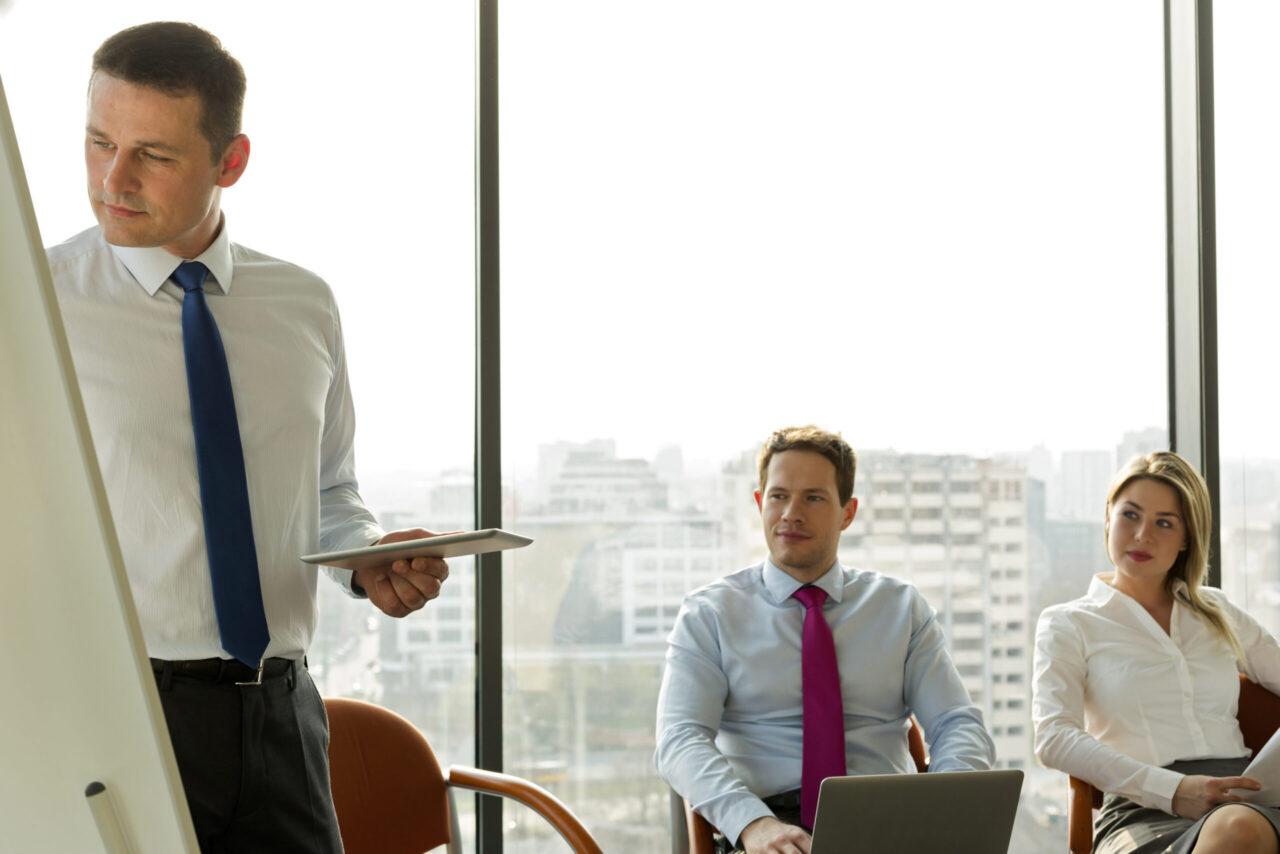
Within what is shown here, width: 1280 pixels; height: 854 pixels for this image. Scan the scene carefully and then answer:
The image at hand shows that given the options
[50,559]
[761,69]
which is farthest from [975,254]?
[50,559]

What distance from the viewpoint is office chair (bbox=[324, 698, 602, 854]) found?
2.31 metres

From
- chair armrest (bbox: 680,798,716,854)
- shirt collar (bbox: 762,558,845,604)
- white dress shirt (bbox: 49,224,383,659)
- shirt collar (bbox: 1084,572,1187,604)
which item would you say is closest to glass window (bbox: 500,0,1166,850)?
Answer: shirt collar (bbox: 1084,572,1187,604)

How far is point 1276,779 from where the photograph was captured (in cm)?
239

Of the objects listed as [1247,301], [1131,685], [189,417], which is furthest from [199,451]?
[1247,301]

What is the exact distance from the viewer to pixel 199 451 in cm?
131

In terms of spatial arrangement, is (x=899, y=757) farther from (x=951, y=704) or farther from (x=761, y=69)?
(x=761, y=69)

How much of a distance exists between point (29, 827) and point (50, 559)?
130mm

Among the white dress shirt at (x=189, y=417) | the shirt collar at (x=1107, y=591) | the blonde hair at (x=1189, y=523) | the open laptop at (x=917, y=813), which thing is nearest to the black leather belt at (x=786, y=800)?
the open laptop at (x=917, y=813)

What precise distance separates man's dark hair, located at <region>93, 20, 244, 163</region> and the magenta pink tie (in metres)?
1.69

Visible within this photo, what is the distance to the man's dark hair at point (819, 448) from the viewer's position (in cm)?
268

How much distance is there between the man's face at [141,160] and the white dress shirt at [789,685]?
156 centimetres

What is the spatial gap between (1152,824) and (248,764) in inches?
82.8

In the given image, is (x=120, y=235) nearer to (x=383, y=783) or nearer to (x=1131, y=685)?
(x=383, y=783)

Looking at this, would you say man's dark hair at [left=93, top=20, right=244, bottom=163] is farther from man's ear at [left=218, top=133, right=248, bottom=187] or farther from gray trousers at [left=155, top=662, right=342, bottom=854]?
gray trousers at [left=155, top=662, right=342, bottom=854]
